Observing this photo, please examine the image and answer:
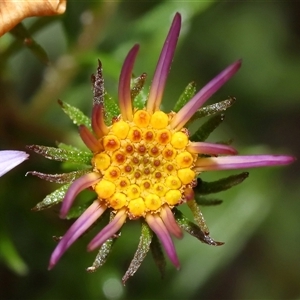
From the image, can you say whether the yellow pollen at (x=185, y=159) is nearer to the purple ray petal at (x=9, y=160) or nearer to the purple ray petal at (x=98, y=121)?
the purple ray petal at (x=98, y=121)

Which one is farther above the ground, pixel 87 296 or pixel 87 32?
pixel 87 32

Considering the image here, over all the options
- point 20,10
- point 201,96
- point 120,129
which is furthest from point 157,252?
point 20,10

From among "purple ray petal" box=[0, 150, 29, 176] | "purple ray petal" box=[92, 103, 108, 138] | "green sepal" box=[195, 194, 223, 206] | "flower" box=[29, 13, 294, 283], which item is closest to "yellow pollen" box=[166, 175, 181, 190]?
"flower" box=[29, 13, 294, 283]

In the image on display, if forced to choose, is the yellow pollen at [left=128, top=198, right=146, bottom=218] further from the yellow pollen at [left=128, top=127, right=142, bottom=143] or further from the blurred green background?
the blurred green background

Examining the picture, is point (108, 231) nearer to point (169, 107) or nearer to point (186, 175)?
point (186, 175)

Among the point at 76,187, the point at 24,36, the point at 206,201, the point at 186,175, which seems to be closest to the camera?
the point at 76,187

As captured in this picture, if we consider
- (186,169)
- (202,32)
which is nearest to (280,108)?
(202,32)

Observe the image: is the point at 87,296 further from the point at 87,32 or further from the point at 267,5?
the point at 267,5
